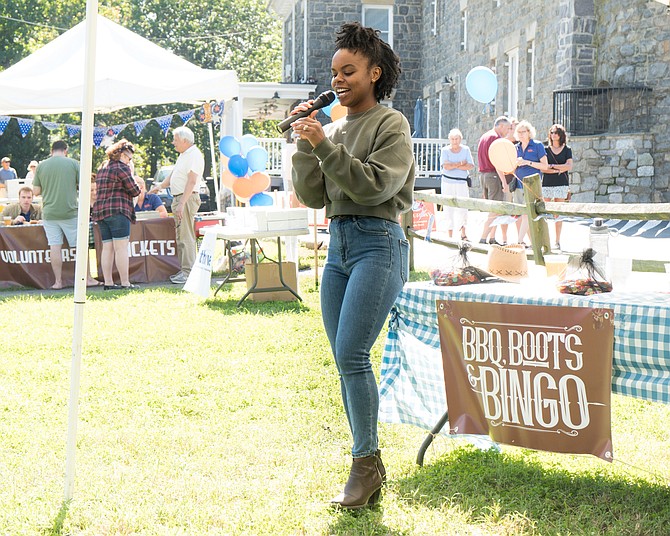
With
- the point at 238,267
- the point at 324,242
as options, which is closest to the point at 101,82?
the point at 238,267

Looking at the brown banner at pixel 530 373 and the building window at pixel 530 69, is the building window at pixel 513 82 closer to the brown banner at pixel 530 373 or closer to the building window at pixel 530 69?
the building window at pixel 530 69

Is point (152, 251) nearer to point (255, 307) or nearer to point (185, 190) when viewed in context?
point (185, 190)

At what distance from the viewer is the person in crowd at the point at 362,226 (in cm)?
344

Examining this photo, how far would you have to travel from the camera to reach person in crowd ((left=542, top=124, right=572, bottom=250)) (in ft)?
40.4

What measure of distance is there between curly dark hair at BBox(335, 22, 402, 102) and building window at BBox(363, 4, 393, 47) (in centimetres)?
2563

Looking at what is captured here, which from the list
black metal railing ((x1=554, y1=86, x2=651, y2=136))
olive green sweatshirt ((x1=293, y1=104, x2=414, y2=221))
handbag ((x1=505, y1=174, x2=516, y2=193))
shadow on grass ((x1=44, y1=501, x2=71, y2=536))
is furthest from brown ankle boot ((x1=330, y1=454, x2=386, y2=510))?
black metal railing ((x1=554, y1=86, x2=651, y2=136))

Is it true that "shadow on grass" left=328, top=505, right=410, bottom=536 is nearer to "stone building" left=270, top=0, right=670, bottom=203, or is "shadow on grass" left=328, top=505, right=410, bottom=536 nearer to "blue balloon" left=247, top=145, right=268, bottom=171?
"blue balloon" left=247, top=145, right=268, bottom=171

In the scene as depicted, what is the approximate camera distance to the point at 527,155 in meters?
12.5

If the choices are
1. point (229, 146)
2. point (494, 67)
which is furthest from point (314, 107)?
point (494, 67)

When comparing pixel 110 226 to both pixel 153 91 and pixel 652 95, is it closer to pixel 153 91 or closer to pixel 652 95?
pixel 153 91

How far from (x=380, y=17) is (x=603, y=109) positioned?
1252 cm

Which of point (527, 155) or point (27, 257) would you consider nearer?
point (27, 257)

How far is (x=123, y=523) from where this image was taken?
352 cm

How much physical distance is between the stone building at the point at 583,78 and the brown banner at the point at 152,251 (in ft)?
29.4
